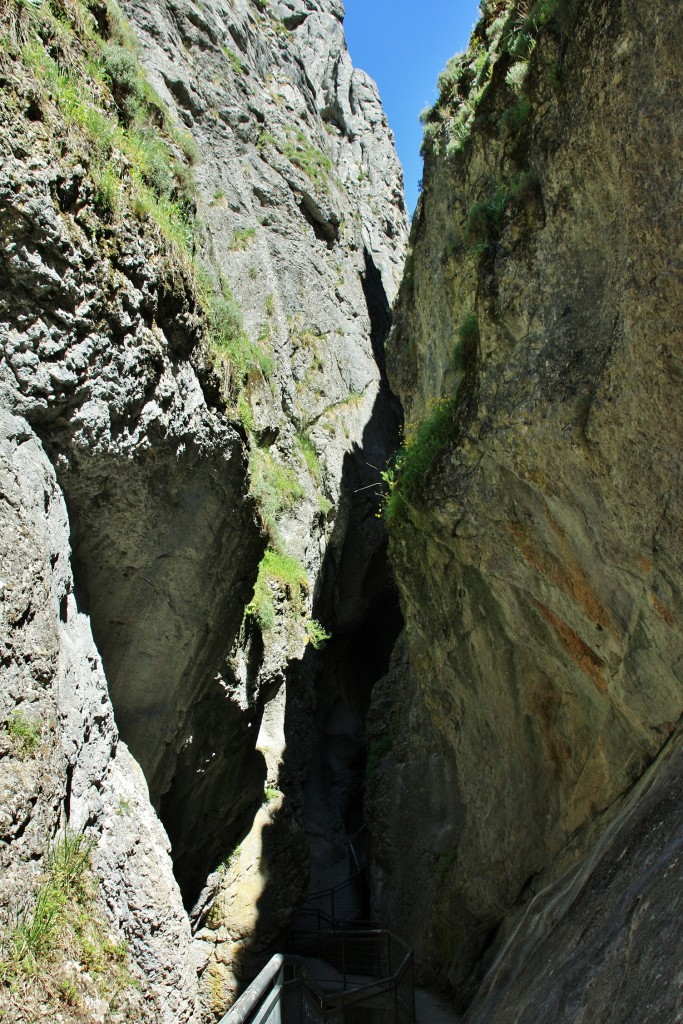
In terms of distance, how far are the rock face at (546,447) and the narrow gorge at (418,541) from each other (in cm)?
4

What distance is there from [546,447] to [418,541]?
14.4 ft

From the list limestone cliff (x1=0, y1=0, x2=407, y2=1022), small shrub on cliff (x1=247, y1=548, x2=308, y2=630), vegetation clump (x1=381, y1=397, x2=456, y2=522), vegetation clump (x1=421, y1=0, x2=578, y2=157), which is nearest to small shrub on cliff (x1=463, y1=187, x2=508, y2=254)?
vegetation clump (x1=421, y1=0, x2=578, y2=157)

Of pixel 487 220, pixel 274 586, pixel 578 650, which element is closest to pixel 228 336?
pixel 487 220

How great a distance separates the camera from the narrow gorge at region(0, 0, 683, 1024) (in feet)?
16.5

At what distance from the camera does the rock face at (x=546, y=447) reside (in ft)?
17.5

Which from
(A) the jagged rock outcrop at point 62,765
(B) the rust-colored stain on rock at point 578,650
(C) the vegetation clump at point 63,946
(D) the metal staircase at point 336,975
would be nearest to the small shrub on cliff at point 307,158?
(B) the rust-colored stain on rock at point 578,650

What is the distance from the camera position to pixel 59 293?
6.02 metres

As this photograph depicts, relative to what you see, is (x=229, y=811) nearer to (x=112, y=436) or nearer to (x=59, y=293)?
(x=112, y=436)

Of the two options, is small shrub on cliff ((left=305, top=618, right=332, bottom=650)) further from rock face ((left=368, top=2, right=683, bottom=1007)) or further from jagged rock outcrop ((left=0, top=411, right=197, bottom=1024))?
jagged rock outcrop ((left=0, top=411, right=197, bottom=1024))

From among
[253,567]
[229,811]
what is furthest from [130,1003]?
[229,811]

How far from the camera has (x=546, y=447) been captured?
6.35 m

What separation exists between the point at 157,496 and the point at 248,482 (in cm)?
165

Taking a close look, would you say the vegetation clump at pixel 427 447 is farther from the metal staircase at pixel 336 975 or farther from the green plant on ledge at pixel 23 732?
the metal staircase at pixel 336 975

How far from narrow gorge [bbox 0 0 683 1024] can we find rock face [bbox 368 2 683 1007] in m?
0.04
